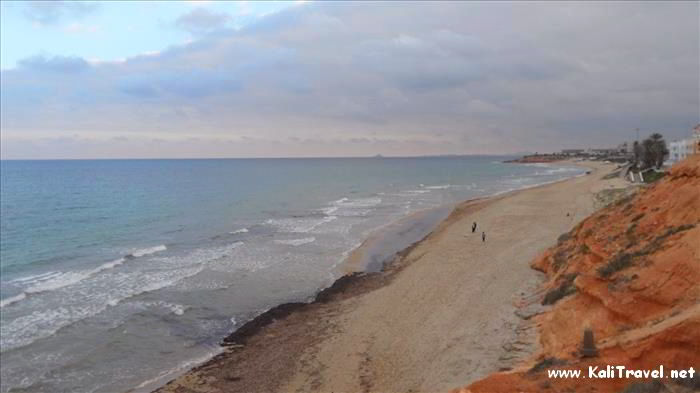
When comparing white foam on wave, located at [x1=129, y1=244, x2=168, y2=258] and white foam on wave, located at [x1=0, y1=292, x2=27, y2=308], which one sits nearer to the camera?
white foam on wave, located at [x1=0, y1=292, x2=27, y2=308]

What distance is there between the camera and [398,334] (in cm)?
1661

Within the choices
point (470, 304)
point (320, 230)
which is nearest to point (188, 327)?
point (470, 304)

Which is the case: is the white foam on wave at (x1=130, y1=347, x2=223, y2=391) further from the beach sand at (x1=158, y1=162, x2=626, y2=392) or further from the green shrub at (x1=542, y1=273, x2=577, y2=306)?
the green shrub at (x1=542, y1=273, x2=577, y2=306)

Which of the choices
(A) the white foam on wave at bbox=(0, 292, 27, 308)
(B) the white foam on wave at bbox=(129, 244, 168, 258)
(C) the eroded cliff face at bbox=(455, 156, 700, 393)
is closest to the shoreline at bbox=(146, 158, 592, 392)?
(C) the eroded cliff face at bbox=(455, 156, 700, 393)

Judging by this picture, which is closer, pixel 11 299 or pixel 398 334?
pixel 398 334

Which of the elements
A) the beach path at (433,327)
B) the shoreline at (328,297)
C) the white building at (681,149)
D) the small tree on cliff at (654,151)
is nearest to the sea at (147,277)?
the shoreline at (328,297)

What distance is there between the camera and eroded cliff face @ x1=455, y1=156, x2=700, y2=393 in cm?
842

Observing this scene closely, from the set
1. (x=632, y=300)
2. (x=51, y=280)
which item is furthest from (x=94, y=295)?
(x=632, y=300)

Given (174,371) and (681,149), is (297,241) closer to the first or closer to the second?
(174,371)

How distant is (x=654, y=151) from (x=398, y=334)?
176ft

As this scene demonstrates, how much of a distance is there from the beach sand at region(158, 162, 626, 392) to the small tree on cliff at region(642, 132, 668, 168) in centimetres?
3918

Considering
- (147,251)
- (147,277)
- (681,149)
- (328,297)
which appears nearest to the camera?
(328,297)

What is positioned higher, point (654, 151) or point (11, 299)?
point (654, 151)

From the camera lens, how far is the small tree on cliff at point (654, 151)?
189 feet
